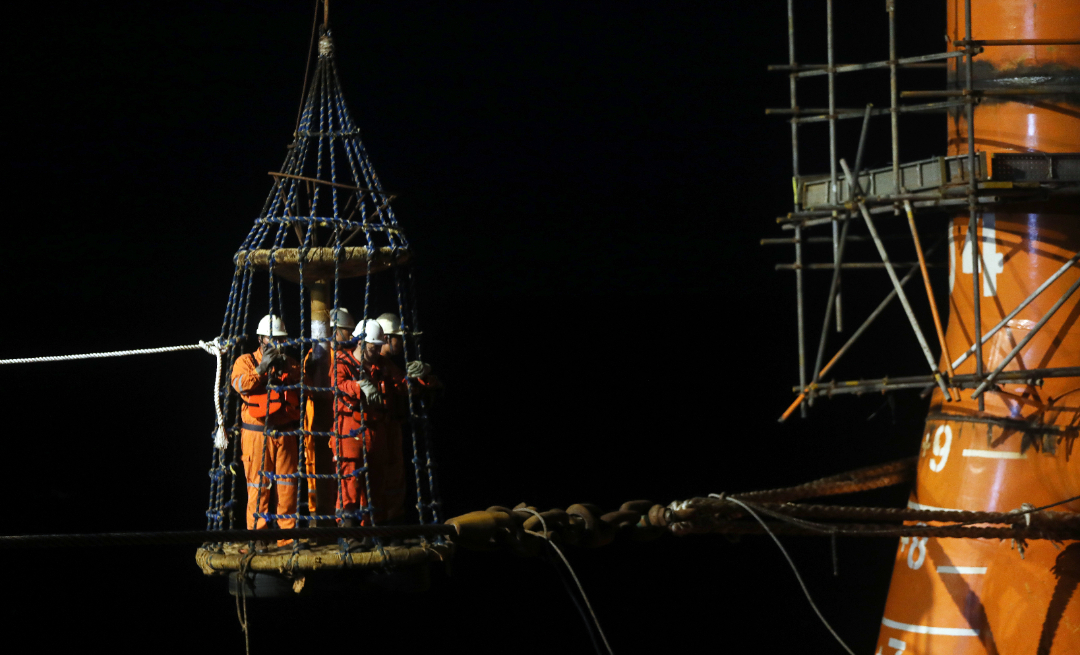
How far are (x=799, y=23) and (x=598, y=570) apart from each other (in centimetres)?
614

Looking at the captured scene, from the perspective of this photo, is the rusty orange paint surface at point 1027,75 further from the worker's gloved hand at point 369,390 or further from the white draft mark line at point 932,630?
the worker's gloved hand at point 369,390

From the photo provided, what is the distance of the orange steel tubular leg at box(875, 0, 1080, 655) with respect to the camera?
8.59 m

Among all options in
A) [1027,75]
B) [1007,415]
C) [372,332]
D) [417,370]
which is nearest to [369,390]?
[417,370]

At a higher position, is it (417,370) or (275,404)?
(417,370)

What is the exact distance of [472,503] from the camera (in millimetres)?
13055

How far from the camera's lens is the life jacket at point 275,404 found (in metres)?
8.81

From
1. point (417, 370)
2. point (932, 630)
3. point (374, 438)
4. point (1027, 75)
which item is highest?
point (1027, 75)

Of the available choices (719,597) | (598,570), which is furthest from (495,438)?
(719,597)

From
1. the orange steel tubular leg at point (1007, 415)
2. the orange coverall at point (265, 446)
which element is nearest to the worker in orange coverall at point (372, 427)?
the orange coverall at point (265, 446)

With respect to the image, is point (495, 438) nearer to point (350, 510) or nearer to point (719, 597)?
point (719, 597)

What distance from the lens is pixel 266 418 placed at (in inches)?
335

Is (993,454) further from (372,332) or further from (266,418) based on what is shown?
(266,418)

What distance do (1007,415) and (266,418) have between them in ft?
16.7

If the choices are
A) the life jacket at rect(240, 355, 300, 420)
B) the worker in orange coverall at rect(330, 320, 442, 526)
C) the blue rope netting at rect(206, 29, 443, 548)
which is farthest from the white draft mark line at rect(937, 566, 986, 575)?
the life jacket at rect(240, 355, 300, 420)
